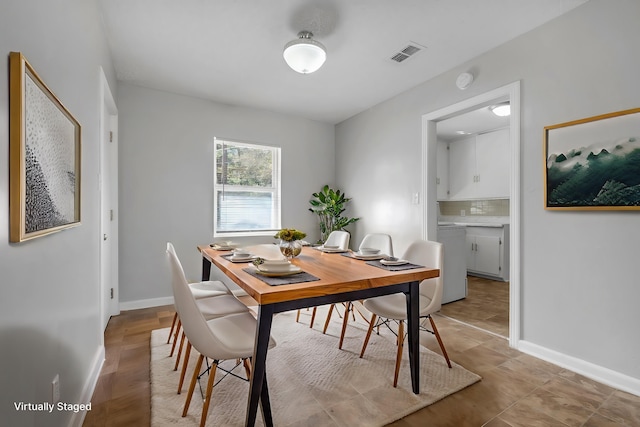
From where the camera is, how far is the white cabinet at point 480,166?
4867 millimetres

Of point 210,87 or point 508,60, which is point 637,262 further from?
point 210,87

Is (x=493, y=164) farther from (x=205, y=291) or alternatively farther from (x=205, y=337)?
(x=205, y=337)

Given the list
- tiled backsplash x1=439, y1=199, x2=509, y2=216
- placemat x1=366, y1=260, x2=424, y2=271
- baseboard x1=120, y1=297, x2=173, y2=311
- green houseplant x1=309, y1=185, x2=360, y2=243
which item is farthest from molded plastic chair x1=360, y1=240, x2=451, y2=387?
tiled backsplash x1=439, y1=199, x2=509, y2=216

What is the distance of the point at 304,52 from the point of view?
227 centimetres

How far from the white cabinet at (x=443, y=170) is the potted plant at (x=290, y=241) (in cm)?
429

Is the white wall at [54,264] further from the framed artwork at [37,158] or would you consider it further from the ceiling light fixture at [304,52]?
the ceiling light fixture at [304,52]

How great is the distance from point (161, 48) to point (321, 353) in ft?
9.58

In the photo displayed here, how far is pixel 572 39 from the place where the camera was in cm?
213

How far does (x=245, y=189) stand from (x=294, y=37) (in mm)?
2188

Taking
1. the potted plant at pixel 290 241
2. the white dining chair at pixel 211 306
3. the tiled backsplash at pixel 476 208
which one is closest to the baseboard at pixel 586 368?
the potted plant at pixel 290 241

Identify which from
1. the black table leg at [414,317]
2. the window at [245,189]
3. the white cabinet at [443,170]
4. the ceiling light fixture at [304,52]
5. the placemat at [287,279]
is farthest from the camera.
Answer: the white cabinet at [443,170]

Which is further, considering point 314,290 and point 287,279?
point 287,279

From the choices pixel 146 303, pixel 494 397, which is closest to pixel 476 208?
pixel 494 397

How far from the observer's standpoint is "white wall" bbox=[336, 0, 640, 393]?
189 centimetres
